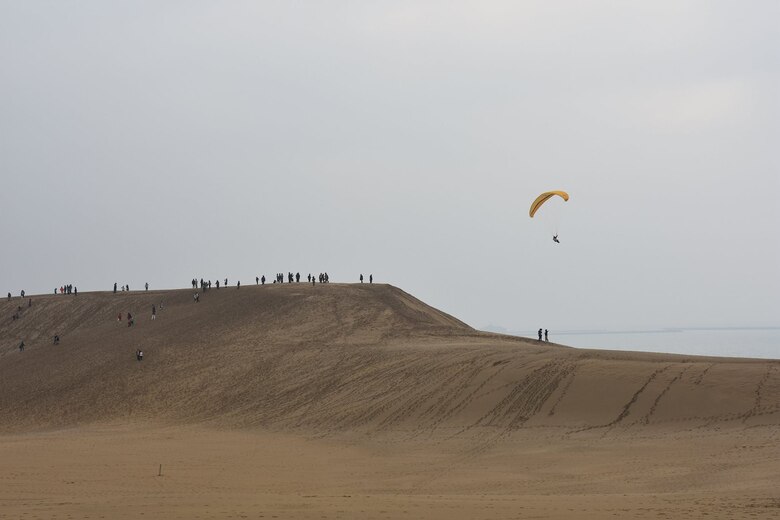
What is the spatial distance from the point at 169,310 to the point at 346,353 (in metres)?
20.0

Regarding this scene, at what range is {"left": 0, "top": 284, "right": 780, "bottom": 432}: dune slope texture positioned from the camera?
101ft

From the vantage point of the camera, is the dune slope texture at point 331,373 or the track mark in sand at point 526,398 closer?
the dune slope texture at point 331,373

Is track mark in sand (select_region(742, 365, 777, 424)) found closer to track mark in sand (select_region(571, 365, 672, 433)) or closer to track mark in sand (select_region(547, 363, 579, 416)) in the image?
track mark in sand (select_region(571, 365, 672, 433))

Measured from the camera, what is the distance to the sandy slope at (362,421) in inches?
711

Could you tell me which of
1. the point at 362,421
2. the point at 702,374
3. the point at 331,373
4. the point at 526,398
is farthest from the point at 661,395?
the point at 331,373

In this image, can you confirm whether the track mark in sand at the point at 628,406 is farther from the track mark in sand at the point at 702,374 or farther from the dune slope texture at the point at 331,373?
the track mark in sand at the point at 702,374

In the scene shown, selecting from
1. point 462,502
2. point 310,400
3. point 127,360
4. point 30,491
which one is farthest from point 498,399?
point 127,360

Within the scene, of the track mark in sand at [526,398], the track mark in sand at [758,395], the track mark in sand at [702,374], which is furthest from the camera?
the track mark in sand at [526,398]

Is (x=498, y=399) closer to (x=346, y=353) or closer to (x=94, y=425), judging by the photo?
(x=346, y=353)

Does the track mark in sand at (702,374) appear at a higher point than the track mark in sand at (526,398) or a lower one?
higher

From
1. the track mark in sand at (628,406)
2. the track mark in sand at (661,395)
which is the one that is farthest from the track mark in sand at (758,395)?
the track mark in sand at (628,406)

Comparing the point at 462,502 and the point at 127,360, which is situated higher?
the point at 127,360

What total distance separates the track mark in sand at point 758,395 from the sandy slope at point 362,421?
95 mm

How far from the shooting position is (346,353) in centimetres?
4534
